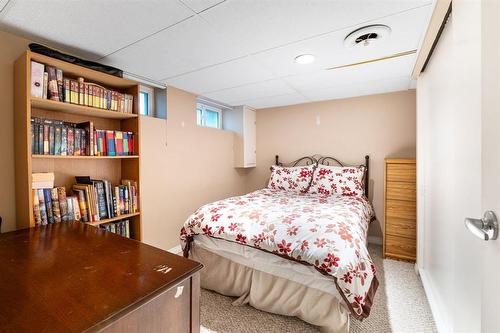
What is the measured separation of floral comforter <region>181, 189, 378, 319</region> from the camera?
1.41 metres

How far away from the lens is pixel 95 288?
0.77 m

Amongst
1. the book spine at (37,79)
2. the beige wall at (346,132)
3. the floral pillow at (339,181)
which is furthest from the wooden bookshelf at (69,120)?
the beige wall at (346,132)

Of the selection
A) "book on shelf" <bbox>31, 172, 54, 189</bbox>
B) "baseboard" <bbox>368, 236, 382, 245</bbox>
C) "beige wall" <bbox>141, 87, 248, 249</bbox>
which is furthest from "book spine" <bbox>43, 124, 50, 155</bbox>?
"baseboard" <bbox>368, 236, 382, 245</bbox>

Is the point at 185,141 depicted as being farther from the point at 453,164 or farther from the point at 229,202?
the point at 453,164

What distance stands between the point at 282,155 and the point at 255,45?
7.48 ft

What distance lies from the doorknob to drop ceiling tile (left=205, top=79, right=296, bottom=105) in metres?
2.22

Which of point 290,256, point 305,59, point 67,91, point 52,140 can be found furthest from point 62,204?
point 305,59

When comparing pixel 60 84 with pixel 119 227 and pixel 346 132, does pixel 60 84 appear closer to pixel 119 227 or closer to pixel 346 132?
pixel 119 227

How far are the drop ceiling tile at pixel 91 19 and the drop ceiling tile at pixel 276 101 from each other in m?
1.98

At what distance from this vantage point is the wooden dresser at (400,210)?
2.52 m

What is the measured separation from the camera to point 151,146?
2545mm

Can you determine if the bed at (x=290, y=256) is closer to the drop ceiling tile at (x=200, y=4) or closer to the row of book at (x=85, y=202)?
the row of book at (x=85, y=202)

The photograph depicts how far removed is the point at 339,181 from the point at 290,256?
1644 millimetres

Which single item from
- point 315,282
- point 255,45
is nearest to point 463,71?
point 255,45
